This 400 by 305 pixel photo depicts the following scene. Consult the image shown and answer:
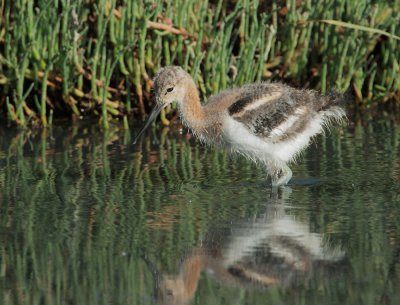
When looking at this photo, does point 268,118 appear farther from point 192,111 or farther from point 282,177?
point 192,111

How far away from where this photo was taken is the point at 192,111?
8211 millimetres

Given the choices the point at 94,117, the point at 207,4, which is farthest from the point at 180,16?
the point at 94,117

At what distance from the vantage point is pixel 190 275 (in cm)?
593

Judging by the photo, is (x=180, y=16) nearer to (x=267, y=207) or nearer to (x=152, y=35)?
(x=152, y=35)

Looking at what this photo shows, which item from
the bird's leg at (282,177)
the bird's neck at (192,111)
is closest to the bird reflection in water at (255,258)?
the bird's leg at (282,177)

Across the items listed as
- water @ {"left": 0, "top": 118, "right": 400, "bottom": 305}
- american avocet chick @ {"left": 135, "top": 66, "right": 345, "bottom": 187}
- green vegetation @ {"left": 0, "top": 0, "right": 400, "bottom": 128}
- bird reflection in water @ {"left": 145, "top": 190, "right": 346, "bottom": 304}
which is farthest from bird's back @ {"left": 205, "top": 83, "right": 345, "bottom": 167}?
green vegetation @ {"left": 0, "top": 0, "right": 400, "bottom": 128}

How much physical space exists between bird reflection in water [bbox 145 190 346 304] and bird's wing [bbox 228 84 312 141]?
114cm

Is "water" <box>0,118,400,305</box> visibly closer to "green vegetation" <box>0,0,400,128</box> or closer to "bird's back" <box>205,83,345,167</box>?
"bird's back" <box>205,83,345,167</box>

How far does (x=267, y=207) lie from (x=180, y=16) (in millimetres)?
3244

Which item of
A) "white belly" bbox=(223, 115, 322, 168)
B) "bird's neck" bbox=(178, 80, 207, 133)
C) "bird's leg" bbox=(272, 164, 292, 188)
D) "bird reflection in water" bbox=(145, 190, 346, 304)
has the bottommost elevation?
"bird reflection in water" bbox=(145, 190, 346, 304)

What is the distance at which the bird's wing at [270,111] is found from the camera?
314 inches

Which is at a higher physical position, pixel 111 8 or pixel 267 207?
pixel 111 8

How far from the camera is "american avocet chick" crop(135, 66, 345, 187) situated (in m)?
7.98

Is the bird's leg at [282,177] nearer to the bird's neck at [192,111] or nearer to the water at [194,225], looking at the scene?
the water at [194,225]
